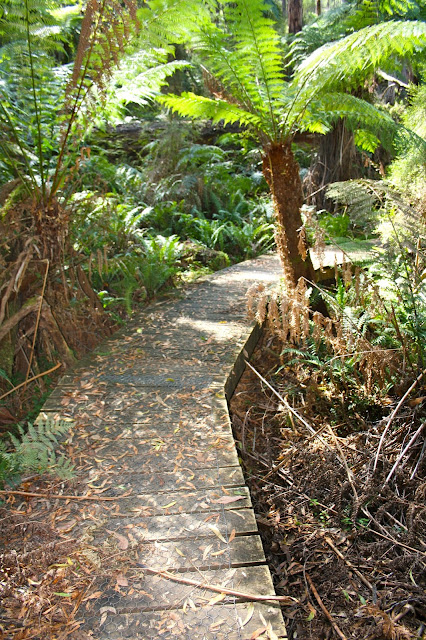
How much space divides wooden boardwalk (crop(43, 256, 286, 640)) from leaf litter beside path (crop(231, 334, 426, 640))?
0.44 meters

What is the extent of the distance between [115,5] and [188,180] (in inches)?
194

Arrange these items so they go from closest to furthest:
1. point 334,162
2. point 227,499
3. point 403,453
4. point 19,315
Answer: point 227,499 → point 403,453 → point 19,315 → point 334,162

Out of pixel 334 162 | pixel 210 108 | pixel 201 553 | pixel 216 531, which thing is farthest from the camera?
pixel 334 162

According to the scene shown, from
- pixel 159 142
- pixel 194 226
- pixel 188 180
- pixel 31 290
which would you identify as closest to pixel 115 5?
pixel 31 290

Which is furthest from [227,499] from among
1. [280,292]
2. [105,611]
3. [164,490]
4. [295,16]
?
[295,16]

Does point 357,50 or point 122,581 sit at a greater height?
point 357,50

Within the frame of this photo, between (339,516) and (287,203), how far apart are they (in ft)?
8.29


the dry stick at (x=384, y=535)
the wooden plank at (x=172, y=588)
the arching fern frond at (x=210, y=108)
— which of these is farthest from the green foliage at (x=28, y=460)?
the arching fern frond at (x=210, y=108)

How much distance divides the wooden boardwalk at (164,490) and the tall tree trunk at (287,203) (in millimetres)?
706

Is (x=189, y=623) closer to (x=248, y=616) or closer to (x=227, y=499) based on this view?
(x=248, y=616)

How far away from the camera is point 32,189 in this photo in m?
3.64

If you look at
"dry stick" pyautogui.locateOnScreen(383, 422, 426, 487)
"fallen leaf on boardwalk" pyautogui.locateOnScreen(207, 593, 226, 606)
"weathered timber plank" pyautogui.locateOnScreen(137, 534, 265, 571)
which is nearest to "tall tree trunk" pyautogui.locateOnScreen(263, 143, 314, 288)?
"dry stick" pyautogui.locateOnScreen(383, 422, 426, 487)

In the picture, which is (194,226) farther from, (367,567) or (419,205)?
(367,567)

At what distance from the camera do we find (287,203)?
13.5 ft
